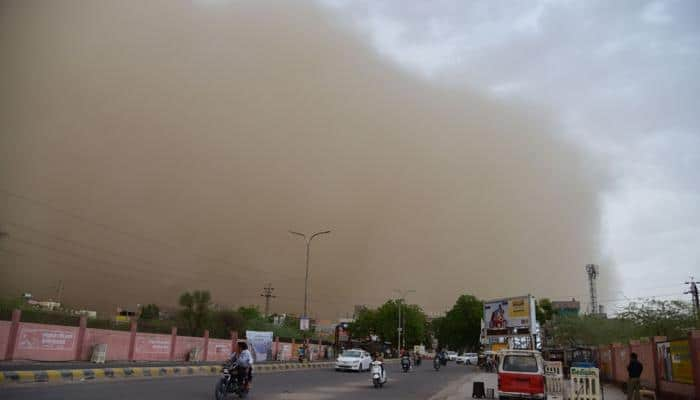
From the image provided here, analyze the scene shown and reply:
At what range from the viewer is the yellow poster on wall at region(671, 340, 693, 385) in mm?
14480

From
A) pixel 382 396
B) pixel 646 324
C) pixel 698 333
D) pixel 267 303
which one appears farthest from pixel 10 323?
pixel 267 303

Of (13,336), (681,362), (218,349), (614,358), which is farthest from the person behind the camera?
(218,349)

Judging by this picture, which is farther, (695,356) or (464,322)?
(464,322)

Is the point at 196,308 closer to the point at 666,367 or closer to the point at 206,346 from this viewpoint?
the point at 206,346

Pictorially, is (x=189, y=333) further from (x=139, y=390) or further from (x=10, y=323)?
(x=139, y=390)

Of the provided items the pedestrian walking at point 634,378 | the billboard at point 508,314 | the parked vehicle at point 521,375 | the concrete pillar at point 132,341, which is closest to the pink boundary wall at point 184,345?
the concrete pillar at point 132,341

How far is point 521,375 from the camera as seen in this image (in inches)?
565

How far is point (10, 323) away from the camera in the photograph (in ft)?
64.9

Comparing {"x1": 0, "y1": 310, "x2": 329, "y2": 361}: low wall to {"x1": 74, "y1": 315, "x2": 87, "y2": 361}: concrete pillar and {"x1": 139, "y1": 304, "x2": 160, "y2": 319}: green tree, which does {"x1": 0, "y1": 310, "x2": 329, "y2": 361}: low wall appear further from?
{"x1": 139, "y1": 304, "x2": 160, "y2": 319}: green tree

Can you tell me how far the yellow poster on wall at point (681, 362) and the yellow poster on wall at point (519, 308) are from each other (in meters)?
7.20

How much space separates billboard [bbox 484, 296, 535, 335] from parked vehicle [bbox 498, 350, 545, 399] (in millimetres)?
8057

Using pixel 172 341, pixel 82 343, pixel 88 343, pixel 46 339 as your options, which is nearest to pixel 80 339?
pixel 82 343

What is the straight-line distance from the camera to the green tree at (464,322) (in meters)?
84.4

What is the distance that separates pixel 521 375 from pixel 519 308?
9.40 meters
